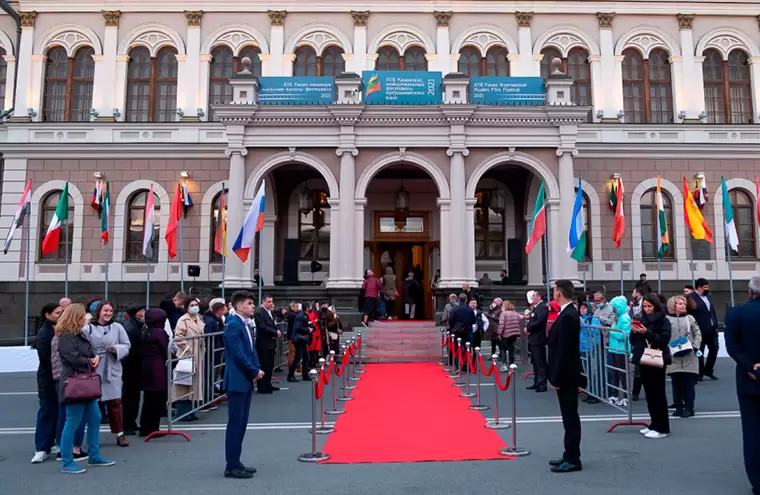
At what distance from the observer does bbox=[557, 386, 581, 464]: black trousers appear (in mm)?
7297

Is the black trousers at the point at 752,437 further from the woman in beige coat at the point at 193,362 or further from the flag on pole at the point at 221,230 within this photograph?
the flag on pole at the point at 221,230

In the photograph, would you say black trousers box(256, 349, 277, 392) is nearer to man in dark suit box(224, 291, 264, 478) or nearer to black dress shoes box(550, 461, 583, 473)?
man in dark suit box(224, 291, 264, 478)

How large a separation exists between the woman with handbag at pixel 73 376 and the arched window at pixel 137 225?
64.4 feet

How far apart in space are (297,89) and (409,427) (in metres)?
16.5

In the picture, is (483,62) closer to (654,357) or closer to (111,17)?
(111,17)

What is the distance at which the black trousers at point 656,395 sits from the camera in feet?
28.8

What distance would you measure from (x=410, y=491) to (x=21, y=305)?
80.8ft

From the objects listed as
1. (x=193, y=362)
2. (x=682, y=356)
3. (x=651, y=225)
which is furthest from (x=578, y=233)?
(x=193, y=362)

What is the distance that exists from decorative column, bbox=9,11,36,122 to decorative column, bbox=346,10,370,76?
14.0 m

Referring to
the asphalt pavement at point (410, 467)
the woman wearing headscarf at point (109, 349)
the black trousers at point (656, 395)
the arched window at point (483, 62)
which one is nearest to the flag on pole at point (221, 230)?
the arched window at point (483, 62)

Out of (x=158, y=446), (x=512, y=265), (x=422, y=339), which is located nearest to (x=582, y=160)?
(x=512, y=265)

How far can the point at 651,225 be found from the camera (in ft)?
87.5

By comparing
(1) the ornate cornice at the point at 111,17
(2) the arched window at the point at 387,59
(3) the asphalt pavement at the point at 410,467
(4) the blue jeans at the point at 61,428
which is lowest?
(3) the asphalt pavement at the point at 410,467

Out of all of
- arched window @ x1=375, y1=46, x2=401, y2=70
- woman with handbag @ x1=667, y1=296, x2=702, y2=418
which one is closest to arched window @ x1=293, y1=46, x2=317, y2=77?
arched window @ x1=375, y1=46, x2=401, y2=70
